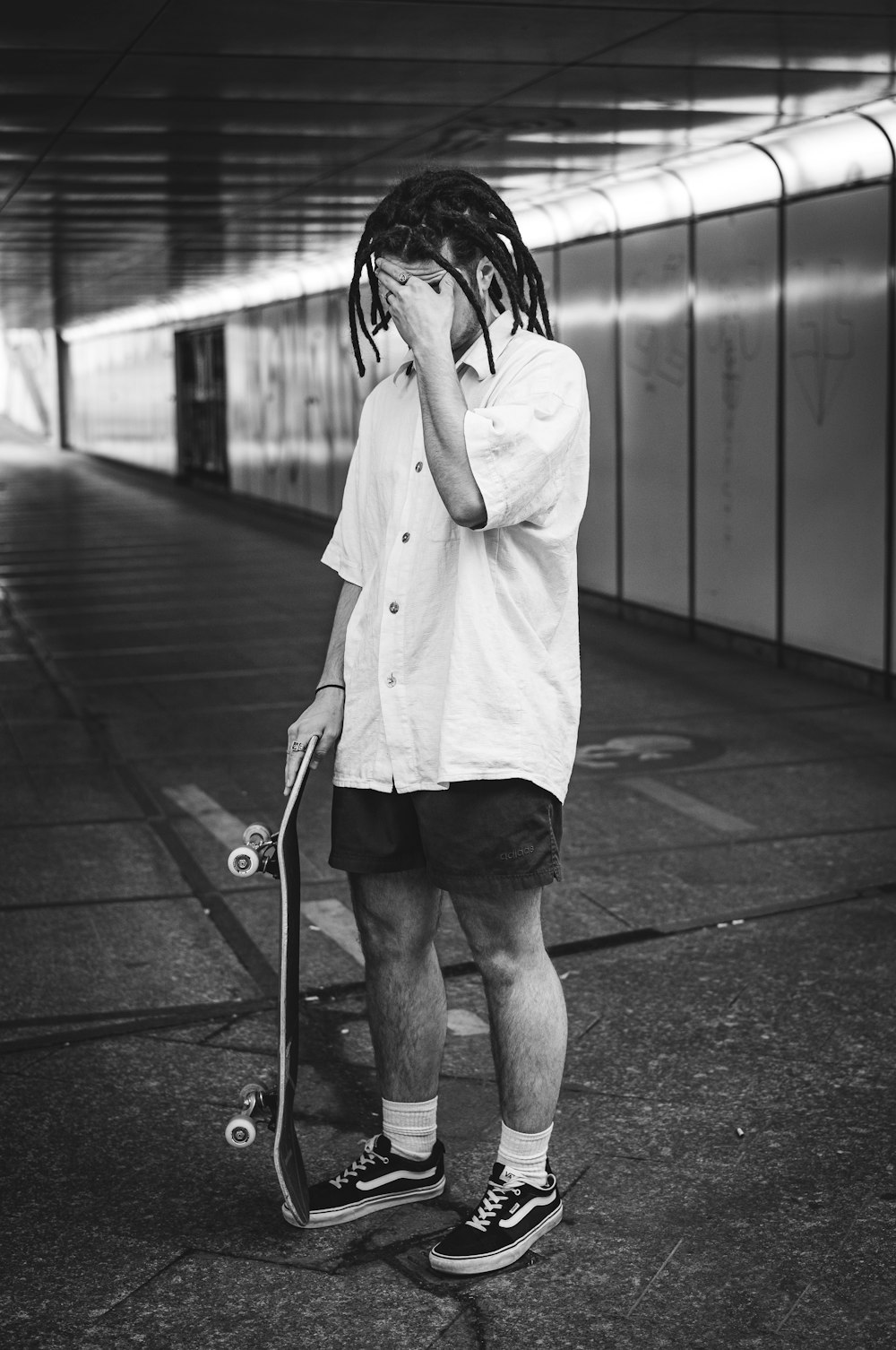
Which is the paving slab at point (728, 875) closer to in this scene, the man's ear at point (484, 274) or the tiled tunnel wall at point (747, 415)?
the man's ear at point (484, 274)

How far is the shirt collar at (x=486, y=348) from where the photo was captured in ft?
10.0

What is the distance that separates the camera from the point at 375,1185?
3.29 meters

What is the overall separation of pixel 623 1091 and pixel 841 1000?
843mm

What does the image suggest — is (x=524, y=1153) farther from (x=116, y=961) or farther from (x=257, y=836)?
(x=116, y=961)

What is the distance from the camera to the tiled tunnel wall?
359 inches

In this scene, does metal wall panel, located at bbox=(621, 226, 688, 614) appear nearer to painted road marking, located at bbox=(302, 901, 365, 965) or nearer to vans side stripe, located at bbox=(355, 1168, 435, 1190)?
painted road marking, located at bbox=(302, 901, 365, 965)

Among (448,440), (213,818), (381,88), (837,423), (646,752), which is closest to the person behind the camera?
(448,440)

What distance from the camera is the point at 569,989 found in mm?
4574

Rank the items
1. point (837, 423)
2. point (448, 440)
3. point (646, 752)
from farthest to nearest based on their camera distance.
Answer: point (837, 423) < point (646, 752) < point (448, 440)

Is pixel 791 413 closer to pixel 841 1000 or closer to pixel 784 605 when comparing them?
pixel 784 605

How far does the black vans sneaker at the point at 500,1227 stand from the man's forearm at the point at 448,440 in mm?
1208

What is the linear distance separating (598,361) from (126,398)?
23932 millimetres

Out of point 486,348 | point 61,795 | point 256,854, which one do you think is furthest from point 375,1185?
point 61,795

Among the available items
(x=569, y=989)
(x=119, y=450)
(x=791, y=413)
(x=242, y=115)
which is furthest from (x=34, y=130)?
(x=119, y=450)
